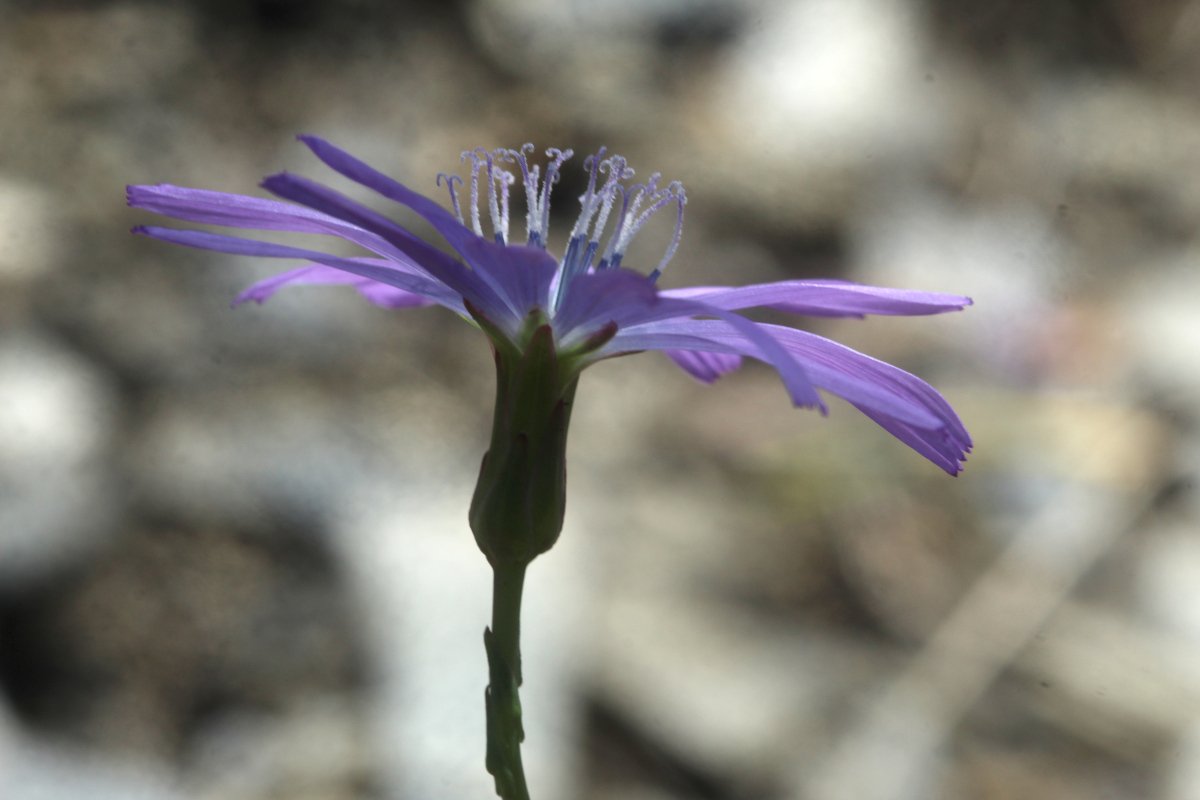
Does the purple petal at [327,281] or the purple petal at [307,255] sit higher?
the purple petal at [327,281]

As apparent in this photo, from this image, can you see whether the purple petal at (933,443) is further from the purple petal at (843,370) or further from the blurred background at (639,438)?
the blurred background at (639,438)

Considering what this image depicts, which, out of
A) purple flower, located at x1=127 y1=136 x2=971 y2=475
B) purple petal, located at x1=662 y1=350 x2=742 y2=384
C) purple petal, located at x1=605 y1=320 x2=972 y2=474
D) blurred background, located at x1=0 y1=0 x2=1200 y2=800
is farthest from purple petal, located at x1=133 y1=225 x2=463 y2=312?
blurred background, located at x1=0 y1=0 x2=1200 y2=800

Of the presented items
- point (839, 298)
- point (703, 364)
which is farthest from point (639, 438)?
point (839, 298)

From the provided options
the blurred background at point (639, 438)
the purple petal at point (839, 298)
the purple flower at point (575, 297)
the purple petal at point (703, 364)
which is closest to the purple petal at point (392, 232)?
the purple flower at point (575, 297)

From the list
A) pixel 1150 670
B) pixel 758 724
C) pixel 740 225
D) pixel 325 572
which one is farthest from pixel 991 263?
pixel 325 572

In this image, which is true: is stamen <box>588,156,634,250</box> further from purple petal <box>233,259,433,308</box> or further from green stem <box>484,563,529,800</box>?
green stem <box>484,563,529,800</box>

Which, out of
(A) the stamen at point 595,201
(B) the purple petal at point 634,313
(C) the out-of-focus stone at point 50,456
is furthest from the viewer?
(C) the out-of-focus stone at point 50,456

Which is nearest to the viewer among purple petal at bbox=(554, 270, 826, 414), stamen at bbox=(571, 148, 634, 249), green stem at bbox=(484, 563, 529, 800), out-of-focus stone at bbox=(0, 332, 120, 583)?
purple petal at bbox=(554, 270, 826, 414)

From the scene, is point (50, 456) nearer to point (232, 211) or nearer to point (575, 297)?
point (232, 211)
